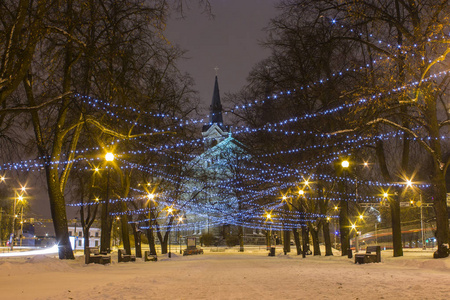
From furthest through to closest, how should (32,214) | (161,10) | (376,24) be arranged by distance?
1. (32,214)
2. (376,24)
3. (161,10)

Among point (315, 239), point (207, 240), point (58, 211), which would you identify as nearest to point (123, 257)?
point (58, 211)

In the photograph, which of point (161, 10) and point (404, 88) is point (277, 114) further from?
point (161, 10)

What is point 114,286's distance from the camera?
36.4 ft

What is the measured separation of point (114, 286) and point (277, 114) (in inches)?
935

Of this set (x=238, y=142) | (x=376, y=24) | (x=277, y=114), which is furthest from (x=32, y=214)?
(x=376, y=24)

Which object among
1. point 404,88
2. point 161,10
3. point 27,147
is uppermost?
point 161,10

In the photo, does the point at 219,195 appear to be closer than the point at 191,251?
No

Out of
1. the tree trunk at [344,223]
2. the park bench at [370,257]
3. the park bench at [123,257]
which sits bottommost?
the park bench at [123,257]

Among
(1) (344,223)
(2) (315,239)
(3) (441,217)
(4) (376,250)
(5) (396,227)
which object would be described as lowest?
(2) (315,239)

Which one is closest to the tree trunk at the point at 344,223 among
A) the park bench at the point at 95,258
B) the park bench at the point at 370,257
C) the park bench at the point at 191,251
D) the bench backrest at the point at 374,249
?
the bench backrest at the point at 374,249

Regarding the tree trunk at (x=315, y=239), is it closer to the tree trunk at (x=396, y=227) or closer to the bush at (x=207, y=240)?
the tree trunk at (x=396, y=227)

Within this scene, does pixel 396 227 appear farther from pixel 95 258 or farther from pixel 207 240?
pixel 207 240

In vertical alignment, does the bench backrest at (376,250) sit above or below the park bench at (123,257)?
above

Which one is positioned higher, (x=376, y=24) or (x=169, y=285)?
(x=376, y=24)
